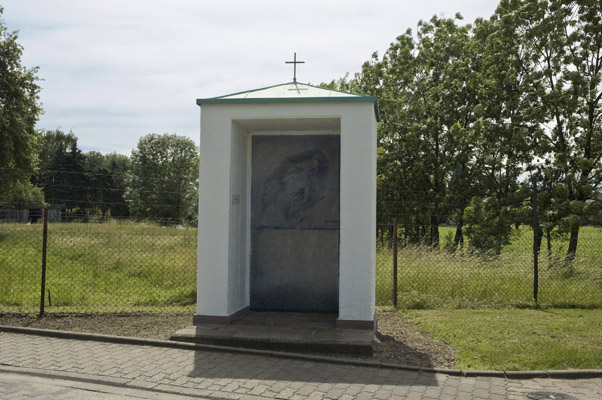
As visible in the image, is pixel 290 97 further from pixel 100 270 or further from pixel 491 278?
pixel 100 270

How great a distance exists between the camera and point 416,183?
25188mm

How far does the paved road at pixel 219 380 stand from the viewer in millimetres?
5070

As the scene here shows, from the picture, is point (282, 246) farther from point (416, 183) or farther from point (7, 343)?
point (416, 183)

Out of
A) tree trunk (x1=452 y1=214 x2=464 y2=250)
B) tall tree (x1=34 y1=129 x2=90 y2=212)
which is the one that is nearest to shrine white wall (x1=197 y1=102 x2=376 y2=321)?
tree trunk (x1=452 y1=214 x2=464 y2=250)

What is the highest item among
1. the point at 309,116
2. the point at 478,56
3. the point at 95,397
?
the point at 478,56

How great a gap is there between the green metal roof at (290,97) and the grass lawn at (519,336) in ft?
11.4

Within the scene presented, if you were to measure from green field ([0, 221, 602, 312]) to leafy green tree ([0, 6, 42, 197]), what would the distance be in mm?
12799

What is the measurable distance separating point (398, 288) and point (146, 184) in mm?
54152

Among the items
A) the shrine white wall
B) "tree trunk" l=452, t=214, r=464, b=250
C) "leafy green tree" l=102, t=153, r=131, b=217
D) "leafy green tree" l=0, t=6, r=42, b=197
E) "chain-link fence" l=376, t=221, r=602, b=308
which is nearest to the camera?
the shrine white wall

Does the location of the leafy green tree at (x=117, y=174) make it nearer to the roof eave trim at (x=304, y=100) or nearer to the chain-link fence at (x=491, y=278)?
the chain-link fence at (x=491, y=278)

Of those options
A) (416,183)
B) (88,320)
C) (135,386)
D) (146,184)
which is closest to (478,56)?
(416,183)

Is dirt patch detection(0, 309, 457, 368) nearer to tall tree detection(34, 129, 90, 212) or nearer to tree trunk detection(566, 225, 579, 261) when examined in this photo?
tree trunk detection(566, 225, 579, 261)

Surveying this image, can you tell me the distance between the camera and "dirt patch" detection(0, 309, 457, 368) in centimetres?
645

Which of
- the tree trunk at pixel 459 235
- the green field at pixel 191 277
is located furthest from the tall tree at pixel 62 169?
the tree trunk at pixel 459 235
